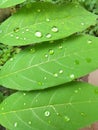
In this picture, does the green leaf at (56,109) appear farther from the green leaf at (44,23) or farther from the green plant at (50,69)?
the green leaf at (44,23)

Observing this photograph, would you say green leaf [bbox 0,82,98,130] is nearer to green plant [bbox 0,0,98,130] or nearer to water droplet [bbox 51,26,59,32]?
green plant [bbox 0,0,98,130]

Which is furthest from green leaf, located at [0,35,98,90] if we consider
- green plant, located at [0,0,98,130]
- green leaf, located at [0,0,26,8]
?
green leaf, located at [0,0,26,8]

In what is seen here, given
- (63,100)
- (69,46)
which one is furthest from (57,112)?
(69,46)

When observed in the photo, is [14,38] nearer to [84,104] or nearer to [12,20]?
[12,20]

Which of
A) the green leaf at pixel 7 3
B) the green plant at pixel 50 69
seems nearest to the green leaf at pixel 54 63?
the green plant at pixel 50 69

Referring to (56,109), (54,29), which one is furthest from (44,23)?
(56,109)

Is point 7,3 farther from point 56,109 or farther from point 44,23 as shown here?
point 56,109
